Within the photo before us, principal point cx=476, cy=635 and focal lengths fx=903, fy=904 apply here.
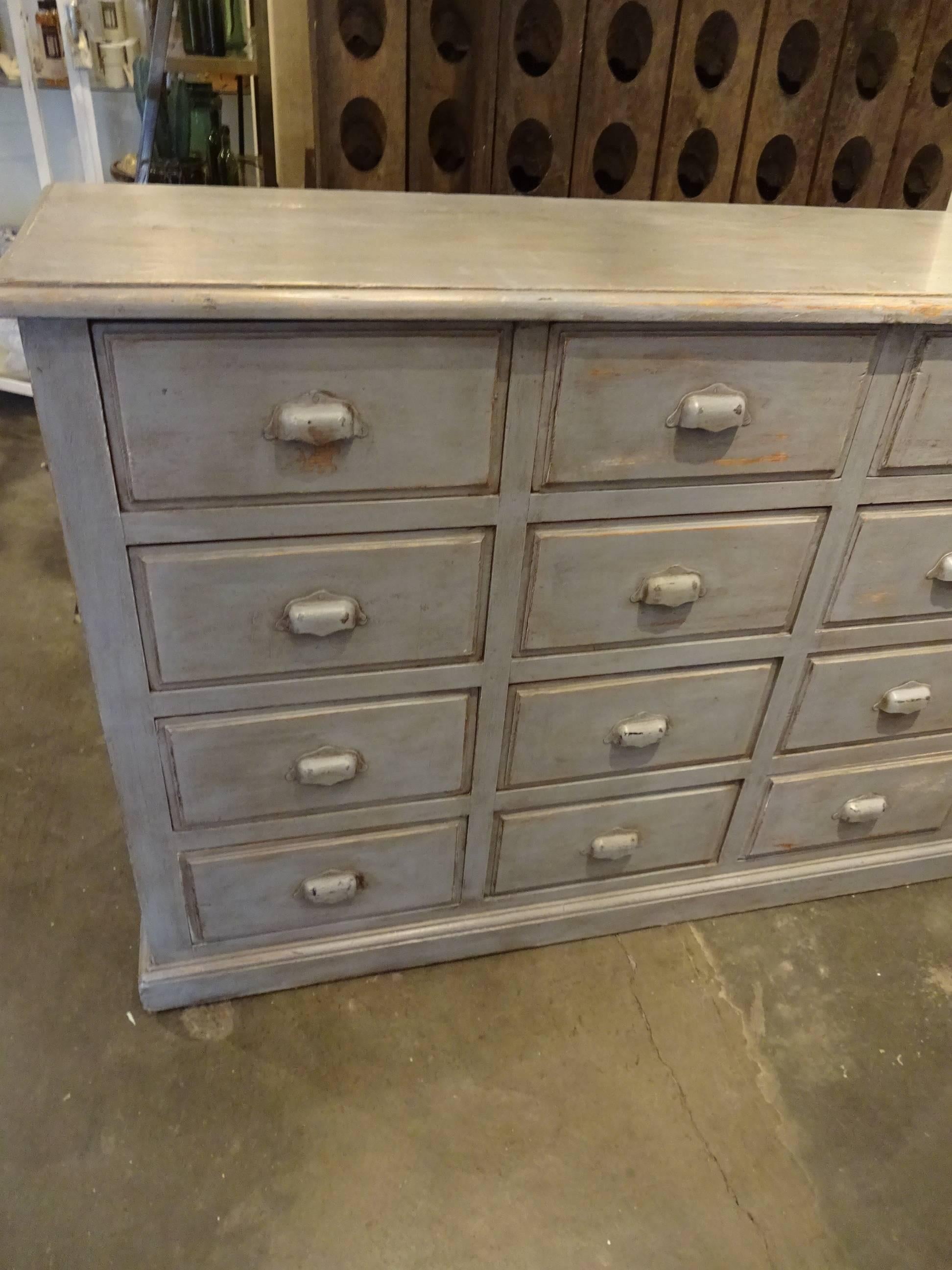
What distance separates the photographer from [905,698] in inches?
53.6

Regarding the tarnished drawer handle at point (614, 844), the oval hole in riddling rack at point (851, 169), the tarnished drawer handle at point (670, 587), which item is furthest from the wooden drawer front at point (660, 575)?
the oval hole in riddling rack at point (851, 169)

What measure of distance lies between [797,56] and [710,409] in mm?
986

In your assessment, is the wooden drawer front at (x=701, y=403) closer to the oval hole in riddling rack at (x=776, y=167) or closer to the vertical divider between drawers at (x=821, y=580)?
the vertical divider between drawers at (x=821, y=580)

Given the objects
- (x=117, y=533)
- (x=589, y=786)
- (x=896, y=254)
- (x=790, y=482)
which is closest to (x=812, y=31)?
(x=896, y=254)

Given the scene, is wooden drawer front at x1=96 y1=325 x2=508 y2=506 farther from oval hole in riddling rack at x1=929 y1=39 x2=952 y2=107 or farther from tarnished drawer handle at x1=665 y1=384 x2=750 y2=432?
oval hole in riddling rack at x1=929 y1=39 x2=952 y2=107

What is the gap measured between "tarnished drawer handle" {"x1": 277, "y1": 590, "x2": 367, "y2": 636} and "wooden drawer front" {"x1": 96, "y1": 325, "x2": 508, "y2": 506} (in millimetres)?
128

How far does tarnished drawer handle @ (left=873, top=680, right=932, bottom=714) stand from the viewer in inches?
53.6

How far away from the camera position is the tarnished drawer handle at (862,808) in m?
1.49

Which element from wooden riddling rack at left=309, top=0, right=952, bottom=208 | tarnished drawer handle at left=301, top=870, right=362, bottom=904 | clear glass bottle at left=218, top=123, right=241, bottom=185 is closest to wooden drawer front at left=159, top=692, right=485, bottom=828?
tarnished drawer handle at left=301, top=870, right=362, bottom=904

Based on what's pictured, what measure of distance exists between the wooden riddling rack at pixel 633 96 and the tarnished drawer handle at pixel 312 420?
30.7 inches

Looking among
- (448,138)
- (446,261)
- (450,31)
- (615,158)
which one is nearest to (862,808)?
(446,261)

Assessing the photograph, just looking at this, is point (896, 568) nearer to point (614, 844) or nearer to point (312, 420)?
point (614, 844)

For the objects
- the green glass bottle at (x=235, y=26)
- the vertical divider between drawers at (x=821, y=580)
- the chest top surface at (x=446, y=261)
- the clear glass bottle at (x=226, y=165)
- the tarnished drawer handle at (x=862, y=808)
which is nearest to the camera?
the chest top surface at (x=446, y=261)

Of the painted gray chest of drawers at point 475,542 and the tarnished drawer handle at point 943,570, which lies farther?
the tarnished drawer handle at point 943,570
